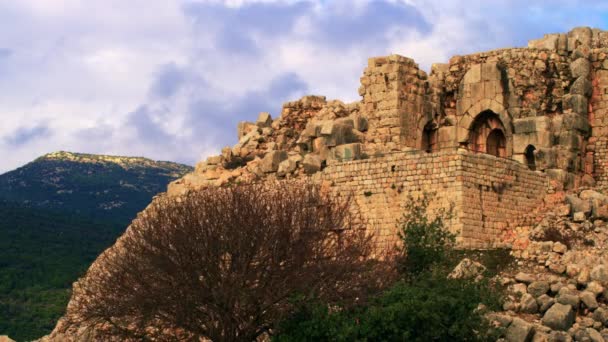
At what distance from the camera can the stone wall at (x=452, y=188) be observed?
1029 inches

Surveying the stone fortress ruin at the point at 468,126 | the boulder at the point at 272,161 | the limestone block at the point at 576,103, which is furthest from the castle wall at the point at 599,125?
the boulder at the point at 272,161

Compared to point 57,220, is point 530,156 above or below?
below

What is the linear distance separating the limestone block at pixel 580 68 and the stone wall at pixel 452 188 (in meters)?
4.11

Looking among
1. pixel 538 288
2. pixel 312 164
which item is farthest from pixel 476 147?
pixel 538 288

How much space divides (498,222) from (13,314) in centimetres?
2881

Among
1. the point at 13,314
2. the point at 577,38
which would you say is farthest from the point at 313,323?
the point at 13,314

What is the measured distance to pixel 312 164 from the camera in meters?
29.3

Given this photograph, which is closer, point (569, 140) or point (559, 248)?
point (559, 248)

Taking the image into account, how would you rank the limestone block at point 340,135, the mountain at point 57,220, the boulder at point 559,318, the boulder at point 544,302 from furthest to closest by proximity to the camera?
the mountain at point 57,220 → the limestone block at point 340,135 → the boulder at point 544,302 → the boulder at point 559,318

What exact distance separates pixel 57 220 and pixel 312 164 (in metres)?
39.8

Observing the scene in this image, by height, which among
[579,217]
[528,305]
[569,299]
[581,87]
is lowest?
[528,305]

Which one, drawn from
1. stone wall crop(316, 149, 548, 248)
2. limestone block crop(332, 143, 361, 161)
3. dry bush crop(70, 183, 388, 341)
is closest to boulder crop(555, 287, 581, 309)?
dry bush crop(70, 183, 388, 341)

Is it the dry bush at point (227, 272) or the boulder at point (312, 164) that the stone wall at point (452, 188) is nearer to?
the boulder at point (312, 164)

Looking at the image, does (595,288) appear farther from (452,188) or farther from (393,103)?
(393,103)
